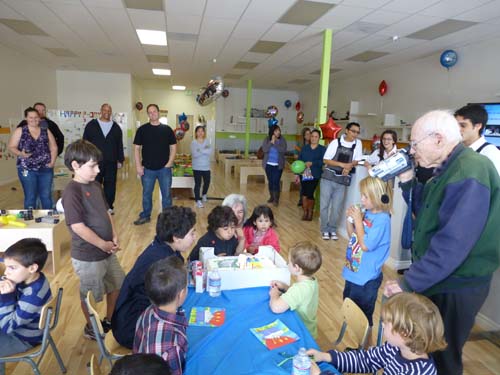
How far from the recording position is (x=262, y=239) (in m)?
2.96

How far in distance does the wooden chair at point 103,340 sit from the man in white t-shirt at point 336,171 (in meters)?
3.42

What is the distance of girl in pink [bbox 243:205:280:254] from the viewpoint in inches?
115

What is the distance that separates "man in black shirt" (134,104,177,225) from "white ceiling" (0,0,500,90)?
1.48 m

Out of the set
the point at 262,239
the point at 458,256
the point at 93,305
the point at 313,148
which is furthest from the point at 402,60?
the point at 93,305

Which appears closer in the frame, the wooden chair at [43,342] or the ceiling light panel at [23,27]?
the wooden chair at [43,342]

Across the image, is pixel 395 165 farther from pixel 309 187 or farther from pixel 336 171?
pixel 309 187

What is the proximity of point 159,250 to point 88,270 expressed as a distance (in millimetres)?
634

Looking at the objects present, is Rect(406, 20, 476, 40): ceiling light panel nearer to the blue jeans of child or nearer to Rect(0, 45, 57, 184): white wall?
the blue jeans of child

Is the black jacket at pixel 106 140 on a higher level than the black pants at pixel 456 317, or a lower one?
higher

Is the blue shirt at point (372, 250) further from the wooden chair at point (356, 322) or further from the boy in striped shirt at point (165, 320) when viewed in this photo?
the boy in striped shirt at point (165, 320)

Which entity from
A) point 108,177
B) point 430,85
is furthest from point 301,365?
point 430,85

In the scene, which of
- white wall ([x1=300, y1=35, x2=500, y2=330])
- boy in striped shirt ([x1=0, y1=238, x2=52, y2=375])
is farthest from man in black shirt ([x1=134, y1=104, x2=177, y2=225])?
white wall ([x1=300, y1=35, x2=500, y2=330])

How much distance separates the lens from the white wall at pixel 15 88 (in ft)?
24.0

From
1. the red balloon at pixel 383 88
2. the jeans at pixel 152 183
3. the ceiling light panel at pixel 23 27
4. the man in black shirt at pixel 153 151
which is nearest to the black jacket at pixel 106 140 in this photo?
the man in black shirt at pixel 153 151
